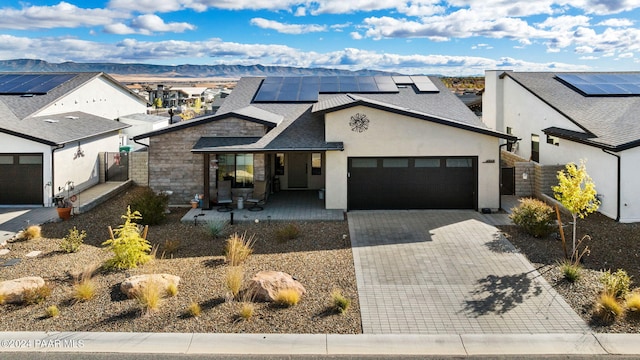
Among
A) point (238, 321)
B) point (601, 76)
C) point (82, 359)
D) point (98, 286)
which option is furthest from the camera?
point (601, 76)

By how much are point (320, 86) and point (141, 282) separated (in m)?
17.8

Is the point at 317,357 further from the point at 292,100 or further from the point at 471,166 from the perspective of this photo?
the point at 292,100

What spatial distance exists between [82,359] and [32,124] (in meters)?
17.1

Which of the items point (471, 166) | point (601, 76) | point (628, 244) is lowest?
point (628, 244)

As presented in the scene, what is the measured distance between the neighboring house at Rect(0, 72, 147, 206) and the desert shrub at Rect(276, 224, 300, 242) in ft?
36.3

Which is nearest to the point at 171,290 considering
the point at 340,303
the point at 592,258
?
the point at 340,303

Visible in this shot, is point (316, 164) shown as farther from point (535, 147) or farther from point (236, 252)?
point (535, 147)

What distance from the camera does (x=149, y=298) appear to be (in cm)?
1012

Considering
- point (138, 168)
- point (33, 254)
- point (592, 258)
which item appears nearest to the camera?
point (592, 258)

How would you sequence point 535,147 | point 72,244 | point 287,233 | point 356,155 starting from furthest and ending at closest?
1. point 535,147
2. point 356,155
3. point 287,233
4. point 72,244

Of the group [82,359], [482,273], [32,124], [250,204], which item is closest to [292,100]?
[250,204]

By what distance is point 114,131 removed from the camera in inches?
1068

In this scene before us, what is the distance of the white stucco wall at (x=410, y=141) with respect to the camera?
18.9 m

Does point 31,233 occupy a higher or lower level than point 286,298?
higher
